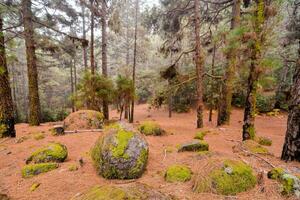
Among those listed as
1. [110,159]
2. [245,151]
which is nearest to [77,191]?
[110,159]

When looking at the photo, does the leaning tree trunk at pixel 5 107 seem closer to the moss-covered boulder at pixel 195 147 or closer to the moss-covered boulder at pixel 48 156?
the moss-covered boulder at pixel 48 156

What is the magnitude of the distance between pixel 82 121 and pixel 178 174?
544 cm

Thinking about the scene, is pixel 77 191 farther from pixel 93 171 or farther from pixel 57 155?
Result: pixel 57 155

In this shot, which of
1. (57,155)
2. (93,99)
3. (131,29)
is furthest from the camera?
(131,29)

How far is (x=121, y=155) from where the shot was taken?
3656mm

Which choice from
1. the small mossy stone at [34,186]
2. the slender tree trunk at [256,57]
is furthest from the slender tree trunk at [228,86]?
the small mossy stone at [34,186]

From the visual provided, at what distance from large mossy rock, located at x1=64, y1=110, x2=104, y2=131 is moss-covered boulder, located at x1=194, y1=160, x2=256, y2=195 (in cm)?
571

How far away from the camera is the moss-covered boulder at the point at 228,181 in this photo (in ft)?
9.58

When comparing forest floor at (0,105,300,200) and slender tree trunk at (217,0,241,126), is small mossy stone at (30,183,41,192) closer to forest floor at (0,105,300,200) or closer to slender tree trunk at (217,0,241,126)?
forest floor at (0,105,300,200)

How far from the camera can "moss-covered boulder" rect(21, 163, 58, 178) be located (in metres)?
3.83

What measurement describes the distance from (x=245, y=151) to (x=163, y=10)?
9211 millimetres

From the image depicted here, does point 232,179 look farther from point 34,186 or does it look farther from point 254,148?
point 34,186

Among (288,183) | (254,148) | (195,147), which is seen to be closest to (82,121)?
(195,147)

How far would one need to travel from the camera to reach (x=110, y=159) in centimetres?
364
